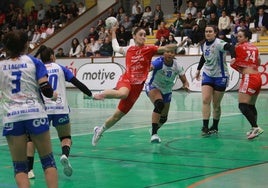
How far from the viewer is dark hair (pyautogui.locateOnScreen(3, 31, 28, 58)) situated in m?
6.20

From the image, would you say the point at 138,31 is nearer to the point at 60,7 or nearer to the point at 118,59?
the point at 118,59

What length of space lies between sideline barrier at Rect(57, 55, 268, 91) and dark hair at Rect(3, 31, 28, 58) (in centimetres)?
1824

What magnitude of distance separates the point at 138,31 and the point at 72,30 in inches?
987

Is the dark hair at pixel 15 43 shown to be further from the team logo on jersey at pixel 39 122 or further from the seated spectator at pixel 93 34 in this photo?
the seated spectator at pixel 93 34

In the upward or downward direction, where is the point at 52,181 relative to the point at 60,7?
downward

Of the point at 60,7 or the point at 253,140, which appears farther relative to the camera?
the point at 60,7

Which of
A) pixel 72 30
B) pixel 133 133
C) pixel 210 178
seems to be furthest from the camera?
pixel 72 30

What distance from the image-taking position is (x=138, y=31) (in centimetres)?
1110

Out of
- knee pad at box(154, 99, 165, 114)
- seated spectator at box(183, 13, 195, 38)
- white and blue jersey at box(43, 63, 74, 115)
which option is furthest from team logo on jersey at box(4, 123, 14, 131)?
seated spectator at box(183, 13, 195, 38)

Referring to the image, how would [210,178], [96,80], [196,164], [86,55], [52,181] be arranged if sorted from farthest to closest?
[86,55]
[96,80]
[196,164]
[210,178]
[52,181]

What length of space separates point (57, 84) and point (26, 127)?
7.26 feet

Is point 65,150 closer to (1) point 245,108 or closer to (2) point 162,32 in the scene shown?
(1) point 245,108

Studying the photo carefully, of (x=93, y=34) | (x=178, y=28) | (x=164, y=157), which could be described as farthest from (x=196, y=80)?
(x=164, y=157)

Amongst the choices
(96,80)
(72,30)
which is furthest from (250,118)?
(72,30)
